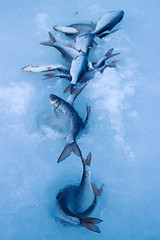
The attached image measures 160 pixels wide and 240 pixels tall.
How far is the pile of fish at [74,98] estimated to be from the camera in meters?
1.87

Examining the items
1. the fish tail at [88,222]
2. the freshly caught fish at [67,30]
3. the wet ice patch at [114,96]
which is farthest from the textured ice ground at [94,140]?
the fish tail at [88,222]

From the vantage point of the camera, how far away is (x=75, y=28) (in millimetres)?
2967

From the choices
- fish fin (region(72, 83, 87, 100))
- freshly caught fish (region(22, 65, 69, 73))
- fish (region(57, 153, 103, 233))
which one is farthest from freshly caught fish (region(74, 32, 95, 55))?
fish (region(57, 153, 103, 233))

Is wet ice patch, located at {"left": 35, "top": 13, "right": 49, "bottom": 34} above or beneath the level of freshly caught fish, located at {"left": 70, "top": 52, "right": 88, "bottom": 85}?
above

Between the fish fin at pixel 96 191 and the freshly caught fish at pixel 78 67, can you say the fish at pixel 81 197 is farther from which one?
the freshly caught fish at pixel 78 67

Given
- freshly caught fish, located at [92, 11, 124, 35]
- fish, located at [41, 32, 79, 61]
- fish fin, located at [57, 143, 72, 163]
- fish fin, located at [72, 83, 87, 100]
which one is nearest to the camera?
fish fin, located at [57, 143, 72, 163]

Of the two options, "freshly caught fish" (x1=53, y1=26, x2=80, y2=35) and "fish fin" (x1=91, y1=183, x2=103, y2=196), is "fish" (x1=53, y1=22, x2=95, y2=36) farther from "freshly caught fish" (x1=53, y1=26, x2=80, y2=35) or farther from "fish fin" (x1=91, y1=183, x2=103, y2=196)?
"fish fin" (x1=91, y1=183, x2=103, y2=196)

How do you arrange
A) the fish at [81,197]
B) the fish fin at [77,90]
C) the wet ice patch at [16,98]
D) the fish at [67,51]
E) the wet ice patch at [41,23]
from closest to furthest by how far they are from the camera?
the fish at [81,197]
the fish fin at [77,90]
the wet ice patch at [16,98]
the fish at [67,51]
the wet ice patch at [41,23]

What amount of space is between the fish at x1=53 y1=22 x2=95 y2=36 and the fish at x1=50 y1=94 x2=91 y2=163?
1194 mm

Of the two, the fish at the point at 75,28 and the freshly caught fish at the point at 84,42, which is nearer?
the freshly caught fish at the point at 84,42

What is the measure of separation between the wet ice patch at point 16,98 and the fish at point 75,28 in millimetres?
943

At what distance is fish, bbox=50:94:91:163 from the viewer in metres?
2.03

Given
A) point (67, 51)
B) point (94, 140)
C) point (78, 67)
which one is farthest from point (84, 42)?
point (94, 140)

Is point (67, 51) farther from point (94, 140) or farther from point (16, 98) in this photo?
point (94, 140)
